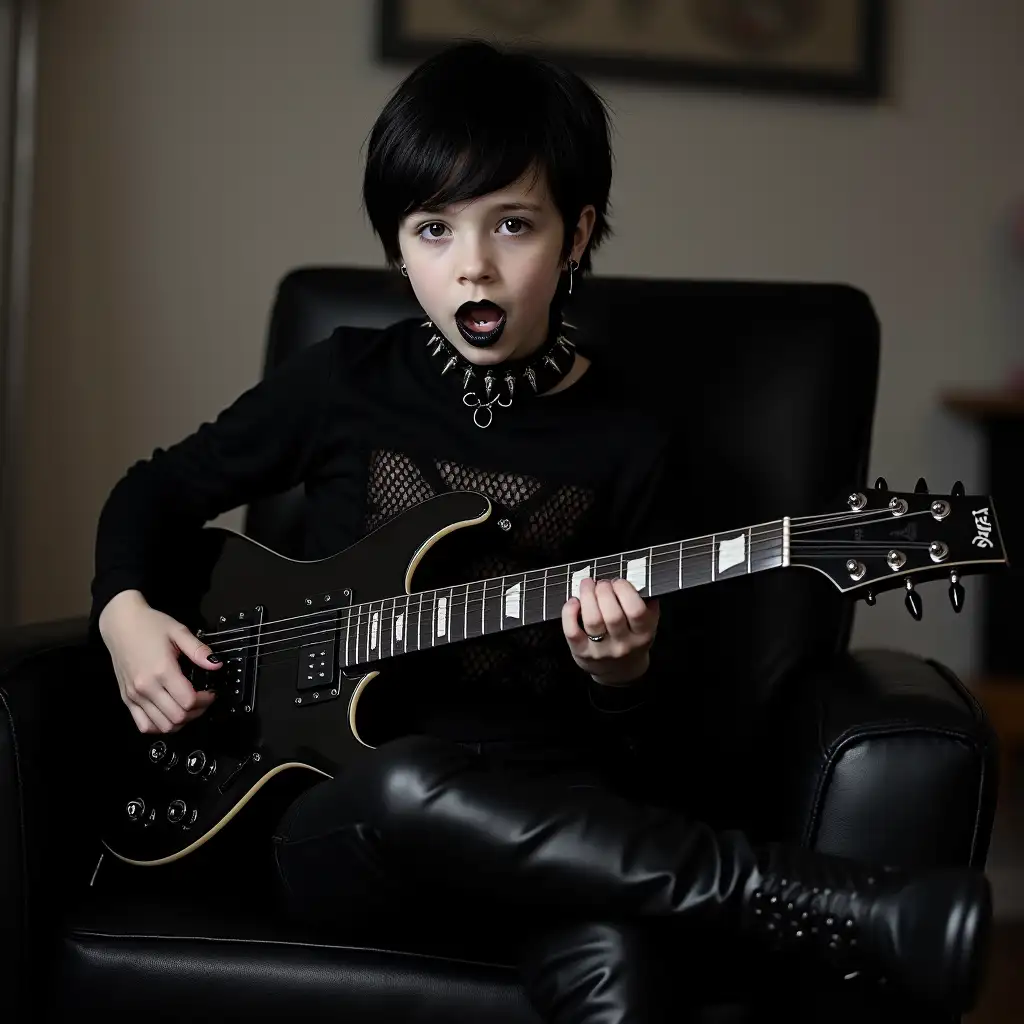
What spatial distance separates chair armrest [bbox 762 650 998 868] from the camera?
108 cm

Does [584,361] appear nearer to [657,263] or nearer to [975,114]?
[657,263]

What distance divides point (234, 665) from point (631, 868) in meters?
0.44

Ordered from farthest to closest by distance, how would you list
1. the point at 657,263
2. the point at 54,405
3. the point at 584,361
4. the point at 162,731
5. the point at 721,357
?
the point at 657,263 < the point at 54,405 < the point at 721,357 < the point at 584,361 < the point at 162,731

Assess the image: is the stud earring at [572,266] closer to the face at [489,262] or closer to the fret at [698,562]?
the face at [489,262]

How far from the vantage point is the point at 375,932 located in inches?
42.1

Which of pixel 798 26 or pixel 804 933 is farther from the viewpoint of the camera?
pixel 798 26

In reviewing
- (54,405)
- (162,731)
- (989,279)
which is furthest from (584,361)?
(989,279)

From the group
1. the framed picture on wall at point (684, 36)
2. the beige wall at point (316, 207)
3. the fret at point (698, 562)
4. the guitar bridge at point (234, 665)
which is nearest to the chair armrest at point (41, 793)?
the guitar bridge at point (234, 665)

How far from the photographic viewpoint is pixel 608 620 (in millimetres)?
1078

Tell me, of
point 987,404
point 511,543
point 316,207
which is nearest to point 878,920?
point 511,543

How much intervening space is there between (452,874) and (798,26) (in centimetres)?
168

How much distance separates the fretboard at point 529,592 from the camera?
1042 mm

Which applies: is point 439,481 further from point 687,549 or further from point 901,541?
point 901,541

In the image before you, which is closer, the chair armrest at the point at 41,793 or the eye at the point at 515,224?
the chair armrest at the point at 41,793
